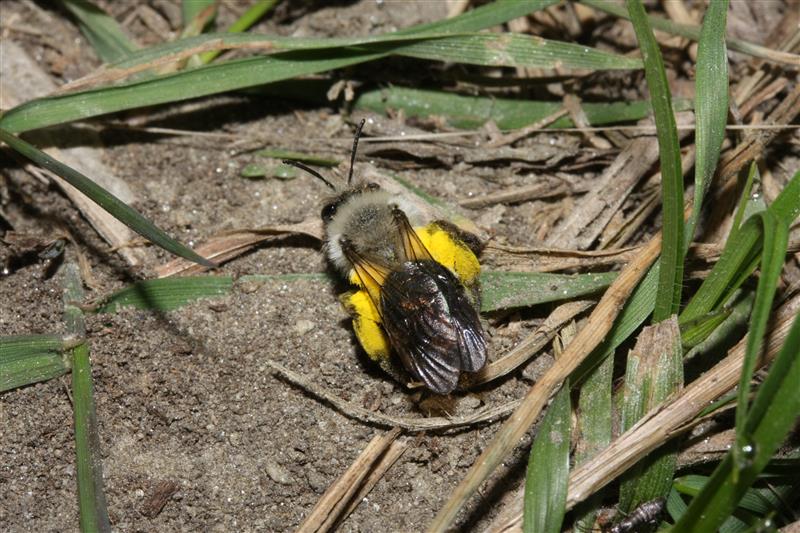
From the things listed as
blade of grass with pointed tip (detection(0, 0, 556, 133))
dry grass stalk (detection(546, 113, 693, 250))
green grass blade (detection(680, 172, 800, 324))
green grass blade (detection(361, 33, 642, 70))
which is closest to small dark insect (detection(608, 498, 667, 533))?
green grass blade (detection(680, 172, 800, 324))

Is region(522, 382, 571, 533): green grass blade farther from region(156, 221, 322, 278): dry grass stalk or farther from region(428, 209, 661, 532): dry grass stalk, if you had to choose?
region(156, 221, 322, 278): dry grass stalk

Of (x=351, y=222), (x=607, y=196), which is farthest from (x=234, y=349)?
(x=607, y=196)

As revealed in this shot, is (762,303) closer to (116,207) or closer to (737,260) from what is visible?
(737,260)

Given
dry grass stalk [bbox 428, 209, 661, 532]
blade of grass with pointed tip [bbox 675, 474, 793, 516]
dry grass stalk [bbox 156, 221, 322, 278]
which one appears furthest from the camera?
dry grass stalk [bbox 156, 221, 322, 278]

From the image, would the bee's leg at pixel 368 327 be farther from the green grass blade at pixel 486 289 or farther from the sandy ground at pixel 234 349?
the green grass blade at pixel 486 289

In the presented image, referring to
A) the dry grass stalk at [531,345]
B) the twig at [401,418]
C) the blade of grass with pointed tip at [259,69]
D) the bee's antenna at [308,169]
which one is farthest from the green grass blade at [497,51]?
the twig at [401,418]

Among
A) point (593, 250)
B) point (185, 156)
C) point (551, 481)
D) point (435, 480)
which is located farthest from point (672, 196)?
point (185, 156)
